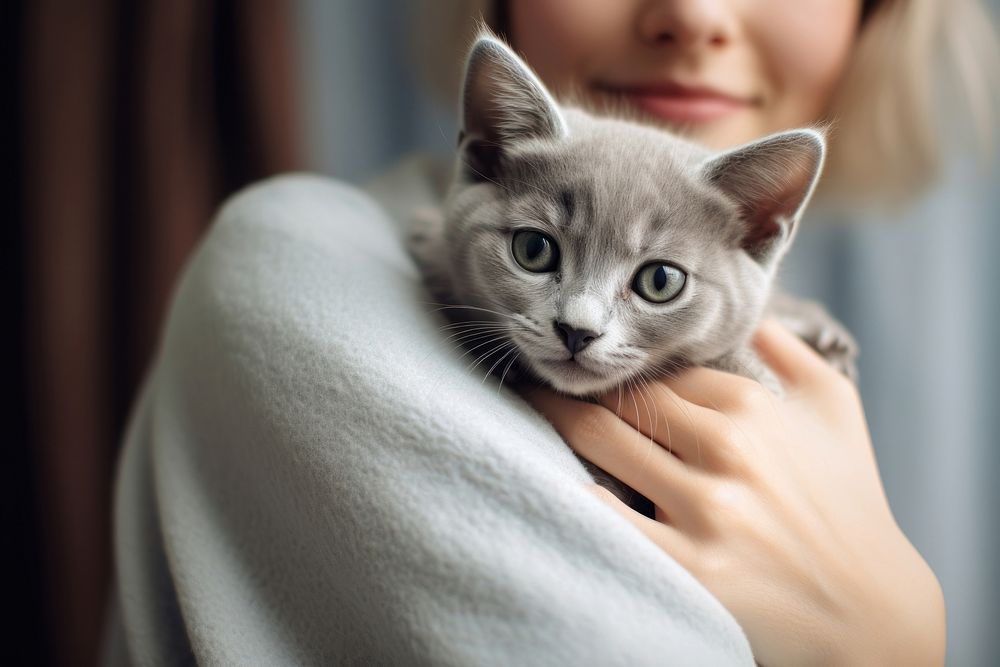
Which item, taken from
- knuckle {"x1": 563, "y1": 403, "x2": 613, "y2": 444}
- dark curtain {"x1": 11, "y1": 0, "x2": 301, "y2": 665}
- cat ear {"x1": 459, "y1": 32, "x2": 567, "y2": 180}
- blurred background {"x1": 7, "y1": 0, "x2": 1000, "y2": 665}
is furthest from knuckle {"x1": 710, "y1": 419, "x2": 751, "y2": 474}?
dark curtain {"x1": 11, "y1": 0, "x2": 301, "y2": 665}

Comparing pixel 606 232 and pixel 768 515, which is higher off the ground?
pixel 606 232

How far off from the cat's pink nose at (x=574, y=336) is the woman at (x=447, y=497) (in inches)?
3.0

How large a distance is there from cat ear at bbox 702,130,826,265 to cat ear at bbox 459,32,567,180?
0.18 meters

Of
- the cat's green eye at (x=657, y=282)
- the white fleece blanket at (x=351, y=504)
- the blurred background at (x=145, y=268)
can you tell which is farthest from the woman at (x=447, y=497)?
the blurred background at (x=145, y=268)

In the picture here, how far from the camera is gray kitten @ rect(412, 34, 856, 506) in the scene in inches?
25.4

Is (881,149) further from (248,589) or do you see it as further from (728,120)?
(248,589)

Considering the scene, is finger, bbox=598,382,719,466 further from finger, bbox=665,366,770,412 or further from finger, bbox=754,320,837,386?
finger, bbox=754,320,837,386

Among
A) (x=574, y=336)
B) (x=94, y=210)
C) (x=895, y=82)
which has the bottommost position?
(x=94, y=210)

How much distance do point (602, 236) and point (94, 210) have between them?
1127 millimetres

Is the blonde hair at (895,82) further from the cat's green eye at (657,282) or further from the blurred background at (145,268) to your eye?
the cat's green eye at (657,282)

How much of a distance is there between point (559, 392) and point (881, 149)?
90cm

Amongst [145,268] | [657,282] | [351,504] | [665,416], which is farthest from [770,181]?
[145,268]

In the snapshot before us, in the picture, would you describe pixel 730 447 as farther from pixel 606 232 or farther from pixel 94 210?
pixel 94 210

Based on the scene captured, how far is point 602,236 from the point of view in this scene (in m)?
0.65
